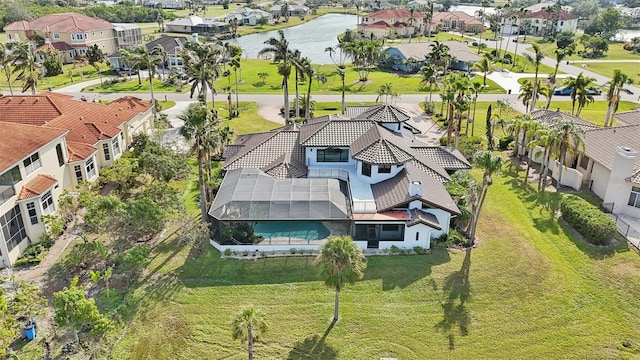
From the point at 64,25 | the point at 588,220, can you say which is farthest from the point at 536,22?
the point at 64,25

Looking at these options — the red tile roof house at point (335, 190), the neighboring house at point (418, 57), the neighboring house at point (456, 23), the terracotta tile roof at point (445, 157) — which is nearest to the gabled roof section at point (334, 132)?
the red tile roof house at point (335, 190)

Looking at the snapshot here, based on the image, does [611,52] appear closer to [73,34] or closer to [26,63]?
[26,63]

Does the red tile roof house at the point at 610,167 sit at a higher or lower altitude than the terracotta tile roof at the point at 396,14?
lower

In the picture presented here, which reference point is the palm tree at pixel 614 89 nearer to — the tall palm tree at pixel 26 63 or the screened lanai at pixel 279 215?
the screened lanai at pixel 279 215

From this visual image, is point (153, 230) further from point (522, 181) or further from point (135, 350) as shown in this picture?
point (522, 181)

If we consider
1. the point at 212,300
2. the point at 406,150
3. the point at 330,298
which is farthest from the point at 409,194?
the point at 212,300

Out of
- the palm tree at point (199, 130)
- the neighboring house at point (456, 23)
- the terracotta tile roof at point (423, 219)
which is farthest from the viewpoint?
the neighboring house at point (456, 23)
